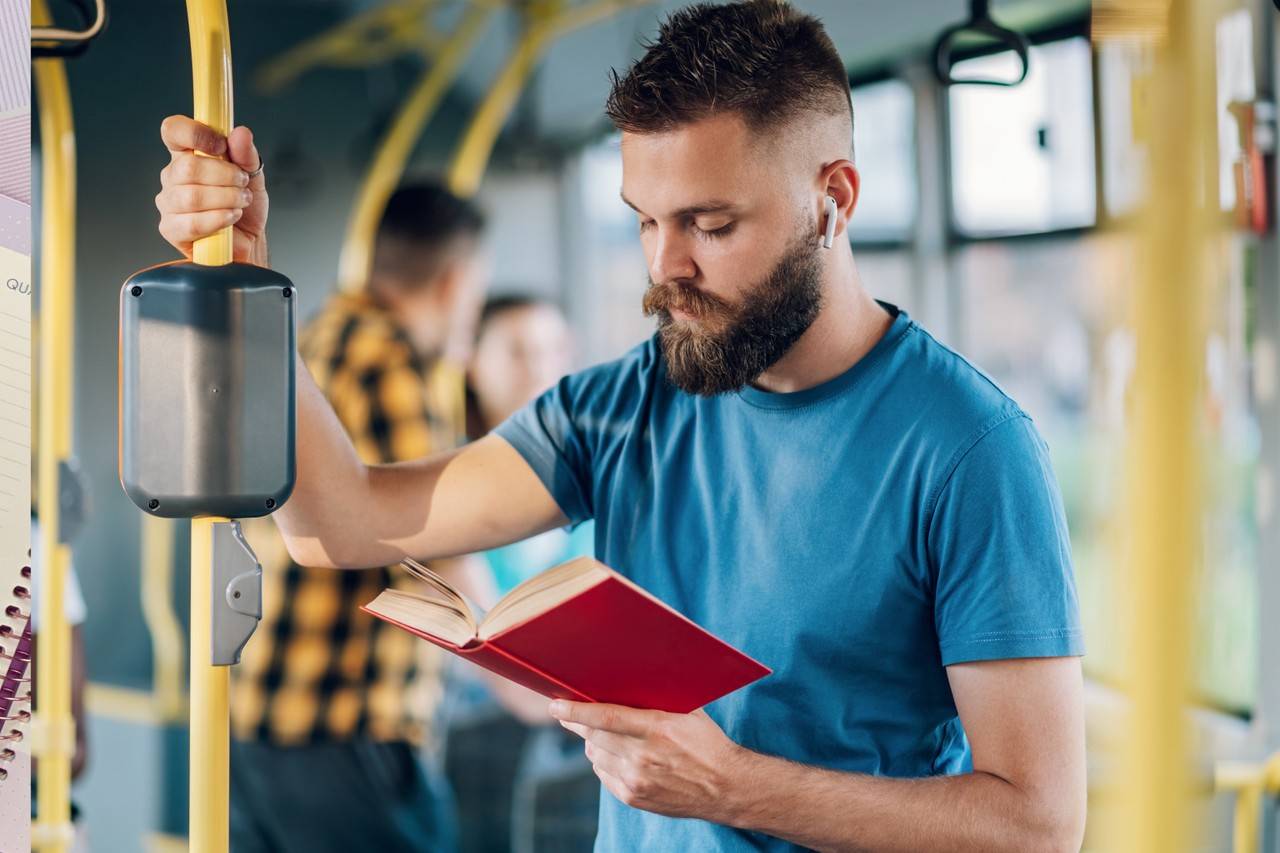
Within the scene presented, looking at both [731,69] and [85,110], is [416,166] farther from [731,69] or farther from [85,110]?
[731,69]

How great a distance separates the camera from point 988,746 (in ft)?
4.18

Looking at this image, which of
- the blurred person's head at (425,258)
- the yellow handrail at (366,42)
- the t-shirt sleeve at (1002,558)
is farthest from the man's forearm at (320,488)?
the yellow handrail at (366,42)

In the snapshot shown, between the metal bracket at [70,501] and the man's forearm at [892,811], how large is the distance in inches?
55.9

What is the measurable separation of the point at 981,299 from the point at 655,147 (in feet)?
9.15

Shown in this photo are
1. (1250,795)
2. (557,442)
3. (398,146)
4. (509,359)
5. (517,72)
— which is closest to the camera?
(557,442)

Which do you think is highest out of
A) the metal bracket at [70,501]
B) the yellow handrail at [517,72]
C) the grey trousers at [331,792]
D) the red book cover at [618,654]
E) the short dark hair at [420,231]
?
the yellow handrail at [517,72]

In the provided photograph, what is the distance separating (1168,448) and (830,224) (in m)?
0.67

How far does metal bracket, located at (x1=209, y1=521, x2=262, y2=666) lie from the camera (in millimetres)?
1178

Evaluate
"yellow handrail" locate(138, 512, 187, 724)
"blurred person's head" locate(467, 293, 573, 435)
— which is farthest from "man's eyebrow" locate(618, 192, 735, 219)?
"yellow handrail" locate(138, 512, 187, 724)

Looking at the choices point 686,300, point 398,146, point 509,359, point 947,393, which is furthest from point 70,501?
point 398,146

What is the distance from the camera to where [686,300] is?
142cm

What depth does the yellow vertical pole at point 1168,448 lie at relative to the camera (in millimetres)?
816

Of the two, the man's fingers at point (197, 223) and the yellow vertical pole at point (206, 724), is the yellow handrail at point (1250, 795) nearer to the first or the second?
the yellow vertical pole at point (206, 724)

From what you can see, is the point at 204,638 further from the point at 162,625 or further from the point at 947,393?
the point at 162,625
